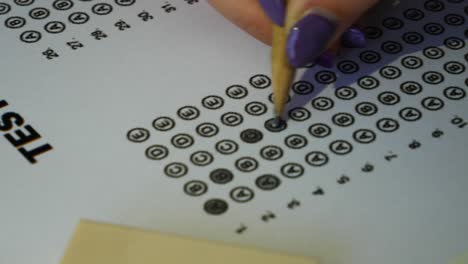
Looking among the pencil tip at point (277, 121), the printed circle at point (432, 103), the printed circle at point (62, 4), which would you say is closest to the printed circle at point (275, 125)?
the pencil tip at point (277, 121)

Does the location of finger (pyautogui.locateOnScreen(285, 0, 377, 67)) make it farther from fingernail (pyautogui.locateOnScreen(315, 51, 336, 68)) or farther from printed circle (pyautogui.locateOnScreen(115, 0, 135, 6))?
printed circle (pyautogui.locateOnScreen(115, 0, 135, 6))

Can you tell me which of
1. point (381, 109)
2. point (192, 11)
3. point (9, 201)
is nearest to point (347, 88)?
point (381, 109)

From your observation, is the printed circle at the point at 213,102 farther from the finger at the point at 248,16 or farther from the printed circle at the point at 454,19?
the printed circle at the point at 454,19

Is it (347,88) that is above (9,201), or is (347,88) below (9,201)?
above

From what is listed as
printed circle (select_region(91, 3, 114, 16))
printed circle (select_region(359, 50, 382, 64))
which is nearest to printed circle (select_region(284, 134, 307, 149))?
printed circle (select_region(359, 50, 382, 64))

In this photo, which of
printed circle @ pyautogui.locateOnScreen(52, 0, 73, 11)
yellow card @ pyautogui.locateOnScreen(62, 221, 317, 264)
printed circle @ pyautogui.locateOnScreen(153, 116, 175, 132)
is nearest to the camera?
yellow card @ pyautogui.locateOnScreen(62, 221, 317, 264)

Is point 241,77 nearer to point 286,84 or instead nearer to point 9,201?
point 286,84
